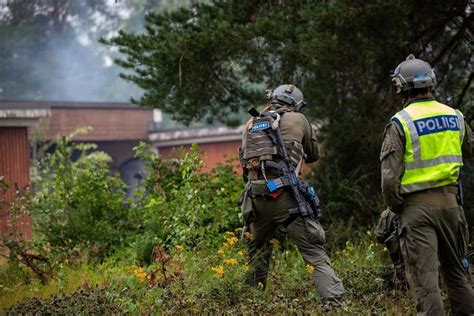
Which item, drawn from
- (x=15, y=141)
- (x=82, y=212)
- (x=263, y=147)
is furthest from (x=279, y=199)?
(x=15, y=141)

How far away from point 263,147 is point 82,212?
15.5ft

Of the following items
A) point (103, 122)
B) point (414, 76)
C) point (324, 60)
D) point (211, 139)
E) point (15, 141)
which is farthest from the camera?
point (103, 122)

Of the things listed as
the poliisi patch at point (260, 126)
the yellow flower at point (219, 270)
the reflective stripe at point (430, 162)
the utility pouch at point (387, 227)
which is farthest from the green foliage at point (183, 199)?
the reflective stripe at point (430, 162)

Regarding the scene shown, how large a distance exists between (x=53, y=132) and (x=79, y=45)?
39.4 ft

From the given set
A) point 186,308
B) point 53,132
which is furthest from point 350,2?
point 53,132

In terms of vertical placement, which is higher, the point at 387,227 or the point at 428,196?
the point at 428,196

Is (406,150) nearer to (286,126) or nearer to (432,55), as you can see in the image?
(286,126)

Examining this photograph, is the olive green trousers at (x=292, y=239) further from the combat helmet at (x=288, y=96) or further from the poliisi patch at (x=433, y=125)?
the poliisi patch at (x=433, y=125)

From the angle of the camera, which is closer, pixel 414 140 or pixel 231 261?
pixel 414 140

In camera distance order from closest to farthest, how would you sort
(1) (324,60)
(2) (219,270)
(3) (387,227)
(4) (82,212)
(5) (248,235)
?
(3) (387,227), (2) (219,270), (5) (248,235), (1) (324,60), (4) (82,212)

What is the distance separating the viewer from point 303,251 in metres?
7.17

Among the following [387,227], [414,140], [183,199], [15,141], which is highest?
[15,141]

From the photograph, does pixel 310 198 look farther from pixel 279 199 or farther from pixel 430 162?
pixel 430 162

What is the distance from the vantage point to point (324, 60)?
995 cm
